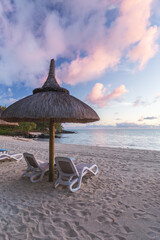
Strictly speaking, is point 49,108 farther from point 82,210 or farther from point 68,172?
point 82,210

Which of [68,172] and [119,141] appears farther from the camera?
[119,141]

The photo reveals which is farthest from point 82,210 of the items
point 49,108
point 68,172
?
point 49,108

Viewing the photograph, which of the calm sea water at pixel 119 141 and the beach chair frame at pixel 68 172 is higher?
the beach chair frame at pixel 68 172

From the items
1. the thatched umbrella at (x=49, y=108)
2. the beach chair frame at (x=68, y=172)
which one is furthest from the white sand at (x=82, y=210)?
the thatched umbrella at (x=49, y=108)

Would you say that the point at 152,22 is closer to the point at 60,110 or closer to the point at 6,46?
the point at 60,110

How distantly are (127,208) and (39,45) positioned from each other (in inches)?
382

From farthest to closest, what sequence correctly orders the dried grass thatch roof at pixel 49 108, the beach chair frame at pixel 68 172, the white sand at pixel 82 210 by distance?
the beach chair frame at pixel 68 172, the dried grass thatch roof at pixel 49 108, the white sand at pixel 82 210

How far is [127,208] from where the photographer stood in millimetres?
2695

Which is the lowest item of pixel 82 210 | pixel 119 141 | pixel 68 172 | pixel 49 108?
pixel 119 141

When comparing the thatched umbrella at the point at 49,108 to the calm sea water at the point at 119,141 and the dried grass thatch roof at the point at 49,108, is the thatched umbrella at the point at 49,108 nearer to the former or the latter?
the dried grass thatch roof at the point at 49,108

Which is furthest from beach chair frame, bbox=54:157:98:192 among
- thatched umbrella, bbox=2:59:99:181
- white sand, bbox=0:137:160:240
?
thatched umbrella, bbox=2:59:99:181

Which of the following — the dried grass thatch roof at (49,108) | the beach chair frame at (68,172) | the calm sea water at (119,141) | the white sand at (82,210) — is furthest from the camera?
the calm sea water at (119,141)

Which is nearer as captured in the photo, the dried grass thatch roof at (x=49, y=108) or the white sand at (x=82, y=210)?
the white sand at (x=82, y=210)

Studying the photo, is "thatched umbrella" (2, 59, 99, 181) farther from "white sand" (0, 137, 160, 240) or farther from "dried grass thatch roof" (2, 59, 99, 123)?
"white sand" (0, 137, 160, 240)
